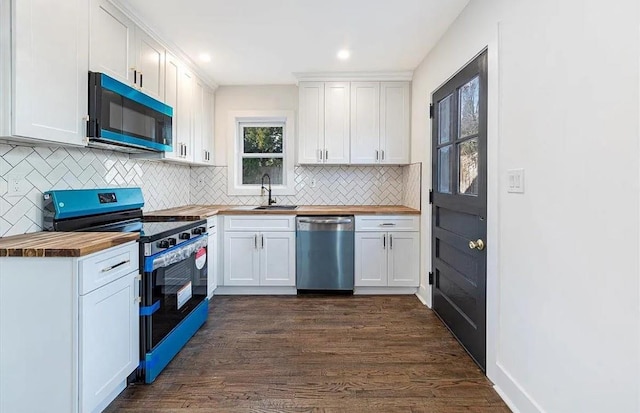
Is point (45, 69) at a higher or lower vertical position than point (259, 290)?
higher

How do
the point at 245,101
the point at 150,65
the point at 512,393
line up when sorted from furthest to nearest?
the point at 245,101 → the point at 150,65 → the point at 512,393

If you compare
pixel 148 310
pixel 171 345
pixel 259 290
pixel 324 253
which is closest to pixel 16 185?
pixel 148 310

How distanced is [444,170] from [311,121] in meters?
1.71

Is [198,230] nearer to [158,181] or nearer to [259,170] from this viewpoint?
[158,181]

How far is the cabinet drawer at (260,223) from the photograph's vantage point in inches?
147

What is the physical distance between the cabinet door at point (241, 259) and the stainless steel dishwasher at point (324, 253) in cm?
47

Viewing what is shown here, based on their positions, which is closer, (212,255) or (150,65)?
(150,65)

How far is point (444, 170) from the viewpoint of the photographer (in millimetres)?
2982

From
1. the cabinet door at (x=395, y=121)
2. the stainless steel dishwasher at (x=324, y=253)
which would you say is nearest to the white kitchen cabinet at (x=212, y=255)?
the stainless steel dishwasher at (x=324, y=253)

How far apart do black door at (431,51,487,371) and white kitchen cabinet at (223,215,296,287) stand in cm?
151

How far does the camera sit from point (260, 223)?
12.2ft

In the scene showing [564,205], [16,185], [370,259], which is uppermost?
[16,185]

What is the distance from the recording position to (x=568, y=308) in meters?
1.42

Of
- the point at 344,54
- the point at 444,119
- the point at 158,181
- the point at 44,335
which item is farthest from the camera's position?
the point at 158,181
